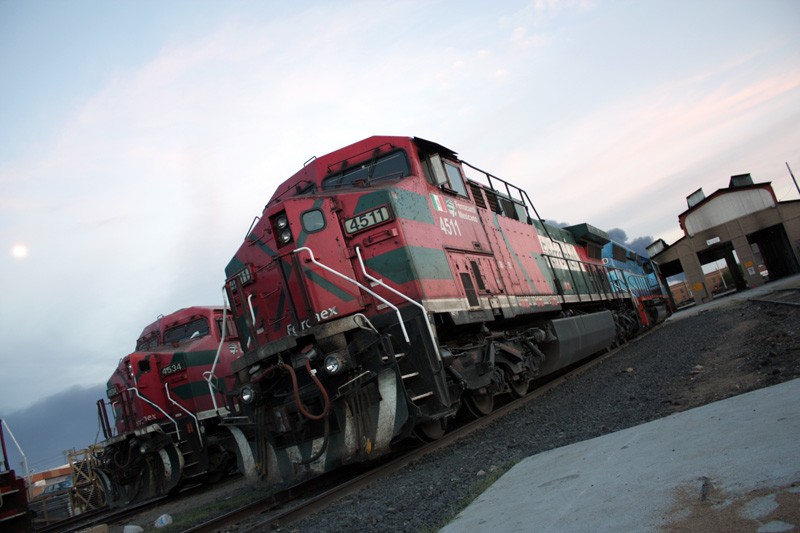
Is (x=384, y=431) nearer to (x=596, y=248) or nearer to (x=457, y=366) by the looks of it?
(x=457, y=366)

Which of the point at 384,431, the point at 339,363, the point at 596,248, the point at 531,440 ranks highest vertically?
the point at 596,248

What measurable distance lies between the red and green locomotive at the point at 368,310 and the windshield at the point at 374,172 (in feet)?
0.06

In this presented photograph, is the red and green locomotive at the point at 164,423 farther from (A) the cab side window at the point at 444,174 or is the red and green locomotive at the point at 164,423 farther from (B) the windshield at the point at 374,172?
(A) the cab side window at the point at 444,174

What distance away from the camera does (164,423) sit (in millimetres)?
9859

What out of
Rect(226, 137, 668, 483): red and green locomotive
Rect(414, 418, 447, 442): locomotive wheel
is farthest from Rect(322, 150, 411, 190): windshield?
Rect(414, 418, 447, 442): locomotive wheel

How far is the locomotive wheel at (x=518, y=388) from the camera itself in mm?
8199

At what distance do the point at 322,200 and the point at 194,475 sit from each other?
247 inches

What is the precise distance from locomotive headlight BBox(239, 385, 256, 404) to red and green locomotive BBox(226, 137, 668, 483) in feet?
0.04

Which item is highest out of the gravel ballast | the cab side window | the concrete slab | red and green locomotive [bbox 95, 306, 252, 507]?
the cab side window

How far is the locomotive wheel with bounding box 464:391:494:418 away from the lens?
7083 mm

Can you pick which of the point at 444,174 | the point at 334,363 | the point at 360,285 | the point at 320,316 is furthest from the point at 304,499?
the point at 444,174

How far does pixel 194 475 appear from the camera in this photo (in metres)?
9.63

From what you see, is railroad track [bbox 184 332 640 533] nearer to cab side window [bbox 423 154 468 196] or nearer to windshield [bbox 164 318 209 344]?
cab side window [bbox 423 154 468 196]

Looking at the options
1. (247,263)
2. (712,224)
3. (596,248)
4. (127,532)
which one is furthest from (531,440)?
(712,224)
